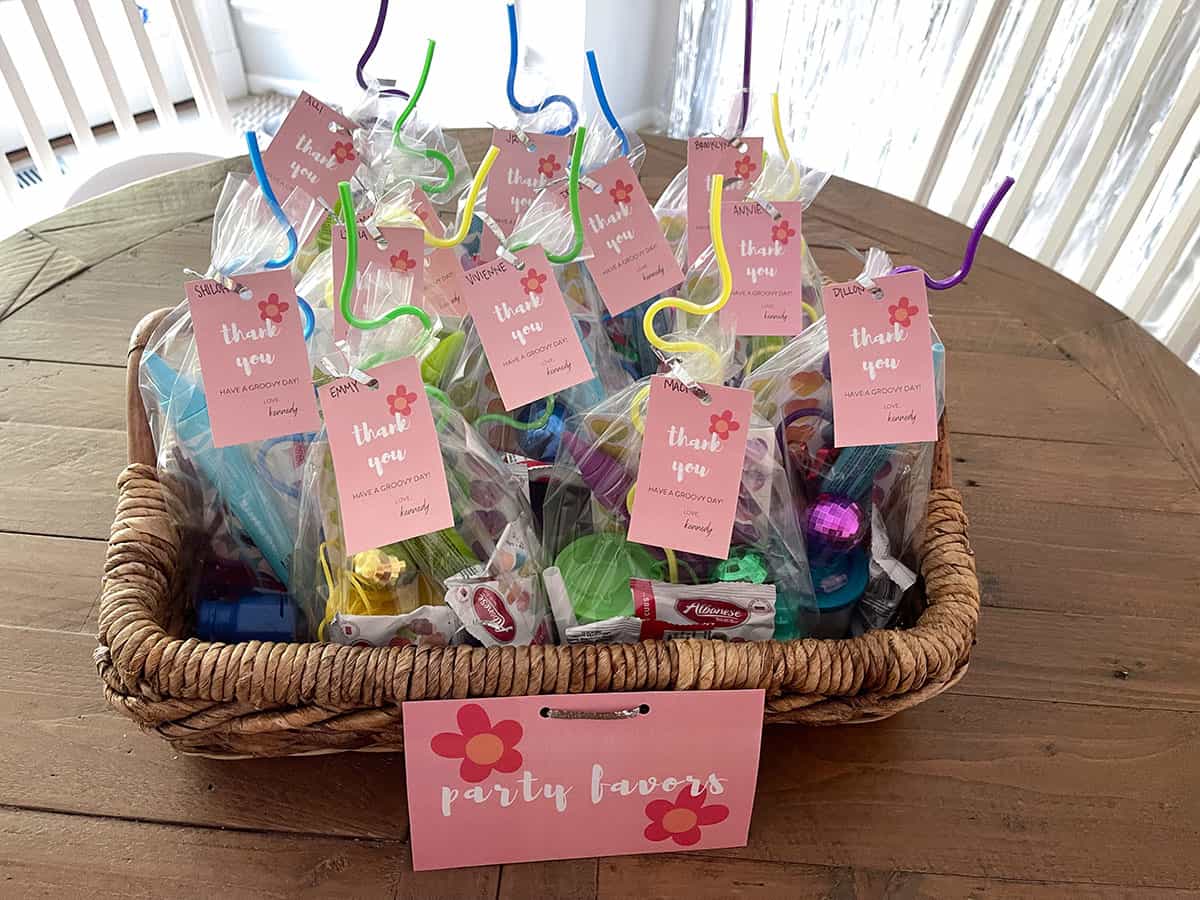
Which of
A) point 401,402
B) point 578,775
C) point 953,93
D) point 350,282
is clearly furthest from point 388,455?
point 953,93

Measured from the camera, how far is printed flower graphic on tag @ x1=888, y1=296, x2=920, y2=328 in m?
0.72

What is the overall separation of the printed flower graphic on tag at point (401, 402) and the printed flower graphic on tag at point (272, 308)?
0.38ft

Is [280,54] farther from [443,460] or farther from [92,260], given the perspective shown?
[443,460]

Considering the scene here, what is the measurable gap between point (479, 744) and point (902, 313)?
17.7 inches

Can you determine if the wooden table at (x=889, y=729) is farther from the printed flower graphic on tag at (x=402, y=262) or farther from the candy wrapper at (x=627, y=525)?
the printed flower graphic on tag at (x=402, y=262)

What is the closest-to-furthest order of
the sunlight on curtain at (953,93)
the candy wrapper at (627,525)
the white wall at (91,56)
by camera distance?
the candy wrapper at (627,525) → the sunlight on curtain at (953,93) → the white wall at (91,56)

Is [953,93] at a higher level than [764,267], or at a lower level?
lower

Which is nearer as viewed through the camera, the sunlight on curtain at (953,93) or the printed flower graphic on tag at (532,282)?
the printed flower graphic on tag at (532,282)


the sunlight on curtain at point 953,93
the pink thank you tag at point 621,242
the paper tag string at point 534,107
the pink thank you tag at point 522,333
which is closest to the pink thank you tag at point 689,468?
the pink thank you tag at point 522,333

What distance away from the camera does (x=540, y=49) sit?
2.49 metres

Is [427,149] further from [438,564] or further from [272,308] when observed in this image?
[438,564]

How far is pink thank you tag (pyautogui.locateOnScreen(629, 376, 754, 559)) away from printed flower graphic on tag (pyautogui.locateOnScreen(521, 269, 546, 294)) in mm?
152

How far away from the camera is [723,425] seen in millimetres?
658

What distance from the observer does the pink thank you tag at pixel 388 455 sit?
0.64 meters
